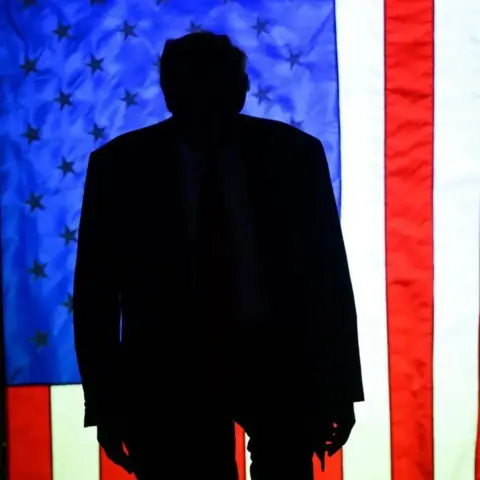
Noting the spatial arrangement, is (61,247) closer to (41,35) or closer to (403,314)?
(41,35)

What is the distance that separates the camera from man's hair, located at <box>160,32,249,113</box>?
0.99 m

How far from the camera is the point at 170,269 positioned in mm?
971

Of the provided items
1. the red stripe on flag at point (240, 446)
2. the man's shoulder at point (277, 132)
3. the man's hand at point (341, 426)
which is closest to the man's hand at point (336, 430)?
the man's hand at point (341, 426)

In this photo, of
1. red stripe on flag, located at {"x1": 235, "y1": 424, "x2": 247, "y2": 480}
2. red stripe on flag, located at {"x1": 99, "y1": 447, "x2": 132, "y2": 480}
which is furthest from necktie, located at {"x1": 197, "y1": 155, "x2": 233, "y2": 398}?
red stripe on flag, located at {"x1": 99, "y1": 447, "x2": 132, "y2": 480}

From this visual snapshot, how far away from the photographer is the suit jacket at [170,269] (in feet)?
3.19

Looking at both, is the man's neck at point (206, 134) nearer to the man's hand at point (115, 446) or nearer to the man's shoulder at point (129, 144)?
the man's shoulder at point (129, 144)

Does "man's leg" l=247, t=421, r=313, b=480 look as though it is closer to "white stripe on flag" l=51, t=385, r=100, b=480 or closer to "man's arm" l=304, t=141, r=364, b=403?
"man's arm" l=304, t=141, r=364, b=403

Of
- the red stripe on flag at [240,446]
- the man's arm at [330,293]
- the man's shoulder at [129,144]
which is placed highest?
the man's shoulder at [129,144]

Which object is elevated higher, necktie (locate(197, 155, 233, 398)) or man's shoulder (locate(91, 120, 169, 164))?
man's shoulder (locate(91, 120, 169, 164))

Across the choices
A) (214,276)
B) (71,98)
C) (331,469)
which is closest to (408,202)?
(214,276)

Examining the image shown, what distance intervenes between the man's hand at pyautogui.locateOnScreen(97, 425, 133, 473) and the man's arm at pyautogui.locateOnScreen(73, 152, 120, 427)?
23 millimetres

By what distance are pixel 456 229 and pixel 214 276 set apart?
1.30ft

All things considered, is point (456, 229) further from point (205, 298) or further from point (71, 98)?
point (71, 98)

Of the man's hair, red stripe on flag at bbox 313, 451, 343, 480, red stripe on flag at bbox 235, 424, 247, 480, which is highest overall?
the man's hair
